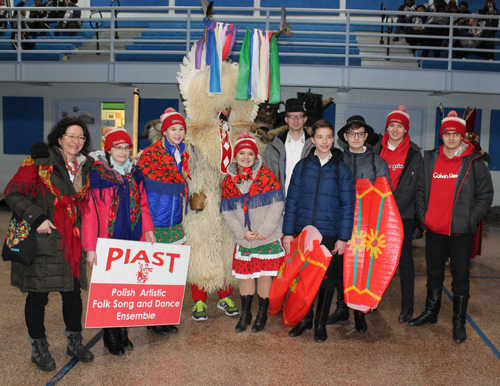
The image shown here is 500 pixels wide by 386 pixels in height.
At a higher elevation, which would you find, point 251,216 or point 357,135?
point 357,135

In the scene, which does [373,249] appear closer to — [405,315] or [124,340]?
[405,315]

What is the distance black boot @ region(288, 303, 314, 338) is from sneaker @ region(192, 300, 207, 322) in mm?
690

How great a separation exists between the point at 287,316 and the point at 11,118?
906 cm

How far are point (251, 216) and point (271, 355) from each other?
37.5 inches

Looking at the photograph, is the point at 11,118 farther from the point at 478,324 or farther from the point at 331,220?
the point at 478,324

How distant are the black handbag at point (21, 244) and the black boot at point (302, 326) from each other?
1.77m

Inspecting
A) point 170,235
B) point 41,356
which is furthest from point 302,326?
point 41,356

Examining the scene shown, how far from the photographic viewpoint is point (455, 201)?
293 cm

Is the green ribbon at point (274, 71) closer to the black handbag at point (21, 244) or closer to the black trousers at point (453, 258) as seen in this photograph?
the black trousers at point (453, 258)

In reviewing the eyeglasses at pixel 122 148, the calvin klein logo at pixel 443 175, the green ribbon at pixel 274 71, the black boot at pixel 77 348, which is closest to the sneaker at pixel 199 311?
the black boot at pixel 77 348

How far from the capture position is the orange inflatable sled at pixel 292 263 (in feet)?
9.09

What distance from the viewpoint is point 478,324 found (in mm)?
3184

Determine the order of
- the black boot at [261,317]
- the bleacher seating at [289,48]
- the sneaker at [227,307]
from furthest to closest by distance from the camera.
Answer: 1. the bleacher seating at [289,48]
2. the sneaker at [227,307]
3. the black boot at [261,317]

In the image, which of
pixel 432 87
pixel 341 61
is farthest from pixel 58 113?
pixel 432 87
